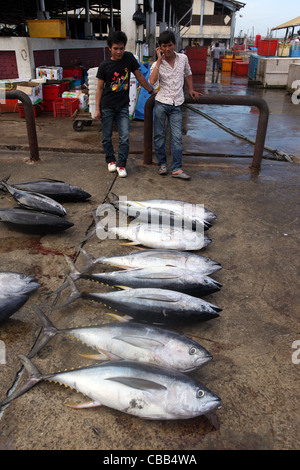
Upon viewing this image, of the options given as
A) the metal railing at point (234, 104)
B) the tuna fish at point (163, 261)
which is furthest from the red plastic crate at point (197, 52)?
the tuna fish at point (163, 261)

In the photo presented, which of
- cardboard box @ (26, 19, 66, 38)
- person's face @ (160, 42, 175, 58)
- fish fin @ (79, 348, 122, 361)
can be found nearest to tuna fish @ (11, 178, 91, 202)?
person's face @ (160, 42, 175, 58)

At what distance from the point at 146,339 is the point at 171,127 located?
3.77 meters

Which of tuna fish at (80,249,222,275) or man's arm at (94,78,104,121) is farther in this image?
man's arm at (94,78,104,121)

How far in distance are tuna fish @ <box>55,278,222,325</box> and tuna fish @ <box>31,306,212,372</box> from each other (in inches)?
6.1

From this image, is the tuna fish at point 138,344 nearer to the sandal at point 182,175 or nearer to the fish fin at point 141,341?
the fish fin at point 141,341

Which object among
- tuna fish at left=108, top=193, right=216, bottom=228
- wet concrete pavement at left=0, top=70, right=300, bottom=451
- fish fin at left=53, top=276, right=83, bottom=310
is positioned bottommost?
wet concrete pavement at left=0, top=70, right=300, bottom=451

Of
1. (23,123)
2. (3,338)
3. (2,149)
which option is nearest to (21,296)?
(3,338)

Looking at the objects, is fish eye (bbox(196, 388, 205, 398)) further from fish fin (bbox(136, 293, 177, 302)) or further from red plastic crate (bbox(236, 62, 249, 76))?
red plastic crate (bbox(236, 62, 249, 76))

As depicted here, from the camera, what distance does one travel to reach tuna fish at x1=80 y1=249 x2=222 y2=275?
9.30ft
